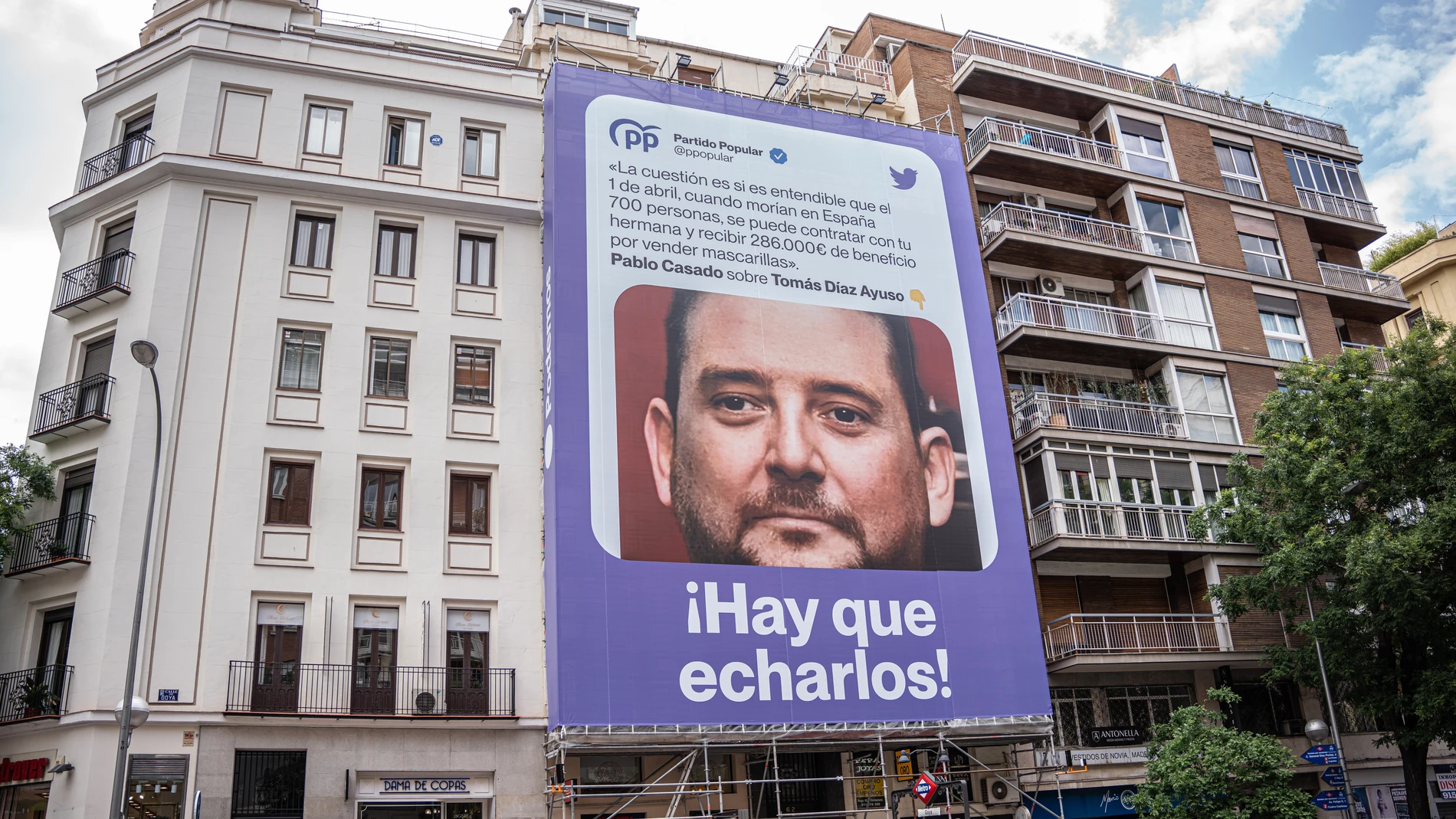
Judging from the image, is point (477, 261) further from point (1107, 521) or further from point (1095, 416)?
point (1107, 521)

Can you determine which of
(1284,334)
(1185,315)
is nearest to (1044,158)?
(1185,315)

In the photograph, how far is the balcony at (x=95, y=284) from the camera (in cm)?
2553

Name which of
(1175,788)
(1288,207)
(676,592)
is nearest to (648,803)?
(676,592)

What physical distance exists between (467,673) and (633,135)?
44.6 feet

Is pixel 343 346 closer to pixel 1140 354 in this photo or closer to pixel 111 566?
pixel 111 566

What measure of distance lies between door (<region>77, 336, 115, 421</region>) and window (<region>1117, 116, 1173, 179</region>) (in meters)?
29.7

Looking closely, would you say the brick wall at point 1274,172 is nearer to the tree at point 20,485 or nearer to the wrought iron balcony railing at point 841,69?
the wrought iron balcony railing at point 841,69

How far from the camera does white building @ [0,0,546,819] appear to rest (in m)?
22.1

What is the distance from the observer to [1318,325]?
3625 centimetres

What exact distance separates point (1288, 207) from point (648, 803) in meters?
29.3

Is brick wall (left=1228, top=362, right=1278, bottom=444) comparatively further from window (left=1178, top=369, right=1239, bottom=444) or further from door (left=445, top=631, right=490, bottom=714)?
door (left=445, top=631, right=490, bottom=714)

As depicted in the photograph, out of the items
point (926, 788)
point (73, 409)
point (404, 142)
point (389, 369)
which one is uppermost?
point (404, 142)

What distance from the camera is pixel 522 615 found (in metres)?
24.6

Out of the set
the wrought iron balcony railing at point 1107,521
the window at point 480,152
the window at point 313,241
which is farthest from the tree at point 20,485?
the wrought iron balcony railing at point 1107,521
